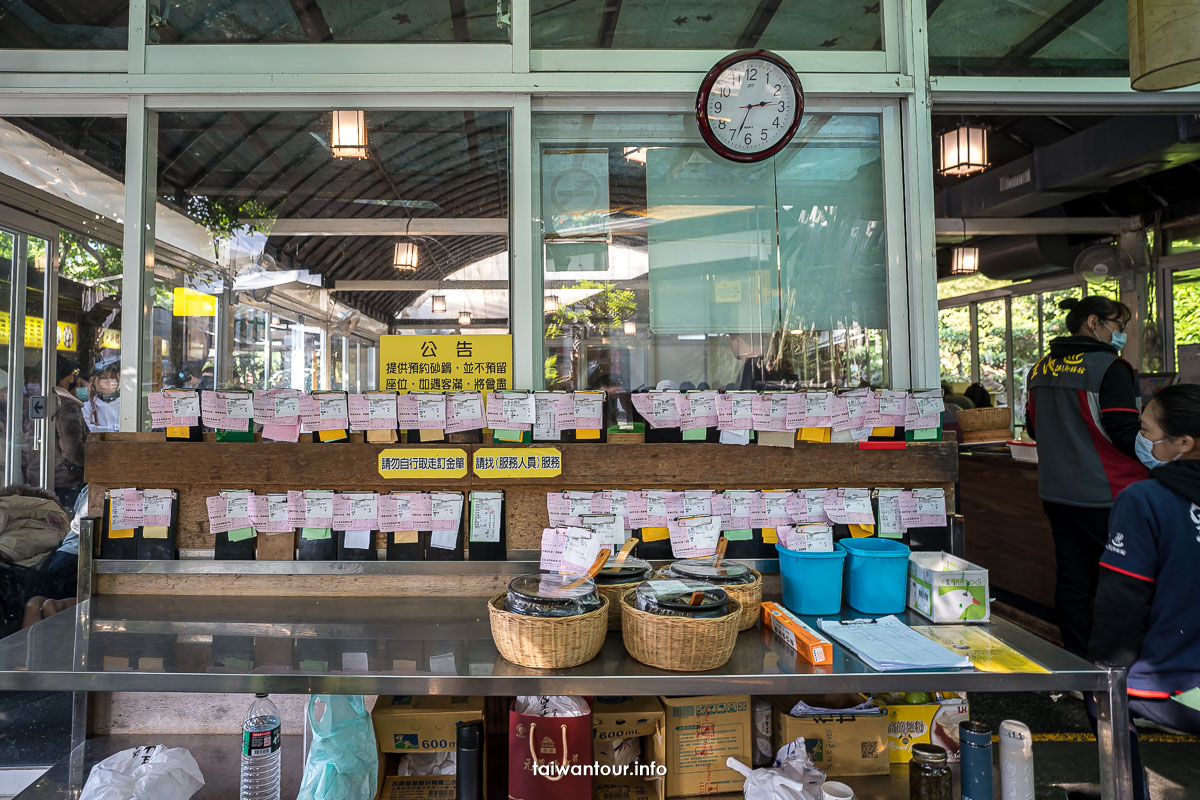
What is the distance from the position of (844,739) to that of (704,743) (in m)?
0.42

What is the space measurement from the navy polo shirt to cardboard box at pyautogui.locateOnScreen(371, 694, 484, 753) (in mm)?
1879

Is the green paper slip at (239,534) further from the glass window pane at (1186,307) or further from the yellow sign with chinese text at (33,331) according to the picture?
the glass window pane at (1186,307)

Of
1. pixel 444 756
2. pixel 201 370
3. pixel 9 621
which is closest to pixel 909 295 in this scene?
pixel 444 756

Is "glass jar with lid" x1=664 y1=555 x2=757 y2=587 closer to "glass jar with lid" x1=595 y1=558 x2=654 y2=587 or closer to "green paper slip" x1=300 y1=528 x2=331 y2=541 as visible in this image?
"glass jar with lid" x1=595 y1=558 x2=654 y2=587

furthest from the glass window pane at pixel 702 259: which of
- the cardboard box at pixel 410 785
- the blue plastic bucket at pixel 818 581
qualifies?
the cardboard box at pixel 410 785

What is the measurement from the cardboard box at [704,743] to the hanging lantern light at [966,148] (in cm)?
478

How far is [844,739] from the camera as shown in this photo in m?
2.00

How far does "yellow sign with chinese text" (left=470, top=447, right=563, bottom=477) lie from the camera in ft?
7.22

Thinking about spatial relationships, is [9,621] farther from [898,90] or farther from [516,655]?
[898,90]

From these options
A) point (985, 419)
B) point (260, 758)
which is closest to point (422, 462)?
point (260, 758)

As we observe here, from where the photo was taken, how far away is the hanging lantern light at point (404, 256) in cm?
266

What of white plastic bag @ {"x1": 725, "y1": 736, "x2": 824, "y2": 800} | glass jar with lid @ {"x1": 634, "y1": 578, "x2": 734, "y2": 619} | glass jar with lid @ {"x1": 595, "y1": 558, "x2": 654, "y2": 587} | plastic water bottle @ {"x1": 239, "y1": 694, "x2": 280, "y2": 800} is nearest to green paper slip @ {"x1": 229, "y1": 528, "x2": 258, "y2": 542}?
plastic water bottle @ {"x1": 239, "y1": 694, "x2": 280, "y2": 800}

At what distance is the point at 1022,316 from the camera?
31.5 feet

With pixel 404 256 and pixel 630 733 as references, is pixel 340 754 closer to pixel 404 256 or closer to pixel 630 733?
pixel 630 733
